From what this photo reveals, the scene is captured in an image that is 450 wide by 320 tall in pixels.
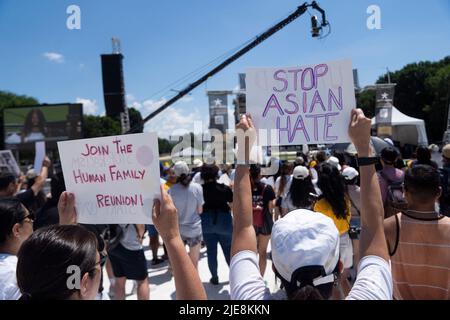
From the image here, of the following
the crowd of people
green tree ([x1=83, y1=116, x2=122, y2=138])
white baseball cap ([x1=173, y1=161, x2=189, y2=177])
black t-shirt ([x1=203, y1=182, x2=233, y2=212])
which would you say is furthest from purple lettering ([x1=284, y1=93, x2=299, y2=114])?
green tree ([x1=83, y1=116, x2=122, y2=138])

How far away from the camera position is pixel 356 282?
3.58 ft

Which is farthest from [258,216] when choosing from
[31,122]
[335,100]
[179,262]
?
[31,122]

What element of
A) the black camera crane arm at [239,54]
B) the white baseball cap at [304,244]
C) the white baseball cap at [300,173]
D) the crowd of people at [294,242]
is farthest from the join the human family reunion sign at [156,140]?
the black camera crane arm at [239,54]

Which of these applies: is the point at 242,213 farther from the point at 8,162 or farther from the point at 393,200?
the point at 8,162

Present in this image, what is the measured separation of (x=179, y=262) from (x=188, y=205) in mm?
2956

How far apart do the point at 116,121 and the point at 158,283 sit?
63974mm

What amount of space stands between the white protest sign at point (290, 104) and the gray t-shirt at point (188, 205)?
2.48 m

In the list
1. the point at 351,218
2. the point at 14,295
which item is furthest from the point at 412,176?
the point at 14,295

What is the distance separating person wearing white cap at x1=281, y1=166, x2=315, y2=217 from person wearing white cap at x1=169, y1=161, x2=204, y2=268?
1.29 meters

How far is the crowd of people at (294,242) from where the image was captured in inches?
41.4

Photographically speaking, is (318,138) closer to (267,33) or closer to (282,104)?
(282,104)

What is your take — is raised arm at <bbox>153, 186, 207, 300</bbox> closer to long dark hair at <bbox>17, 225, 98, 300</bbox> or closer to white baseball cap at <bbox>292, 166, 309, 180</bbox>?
long dark hair at <bbox>17, 225, 98, 300</bbox>

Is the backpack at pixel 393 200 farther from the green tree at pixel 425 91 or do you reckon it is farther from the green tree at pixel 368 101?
the green tree at pixel 368 101

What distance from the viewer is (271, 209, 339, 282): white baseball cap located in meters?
1.01
